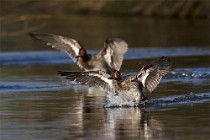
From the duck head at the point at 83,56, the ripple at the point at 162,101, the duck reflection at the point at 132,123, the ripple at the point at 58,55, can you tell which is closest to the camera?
the duck reflection at the point at 132,123

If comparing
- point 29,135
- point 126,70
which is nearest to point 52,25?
point 126,70

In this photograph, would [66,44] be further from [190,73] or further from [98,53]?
[190,73]

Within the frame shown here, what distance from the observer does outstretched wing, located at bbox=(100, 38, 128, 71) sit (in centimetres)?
2191

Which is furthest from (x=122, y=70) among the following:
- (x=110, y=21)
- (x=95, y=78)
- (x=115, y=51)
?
(x=110, y=21)

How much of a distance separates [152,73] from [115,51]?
4710mm

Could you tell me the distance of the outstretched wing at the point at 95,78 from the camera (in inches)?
682

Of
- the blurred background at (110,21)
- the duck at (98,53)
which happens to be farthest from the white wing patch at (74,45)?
the blurred background at (110,21)

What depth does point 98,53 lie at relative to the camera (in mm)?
22719

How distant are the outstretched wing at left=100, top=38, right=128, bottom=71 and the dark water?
119 cm

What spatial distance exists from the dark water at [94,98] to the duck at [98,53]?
748 millimetres

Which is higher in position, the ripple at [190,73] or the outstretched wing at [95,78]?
the ripple at [190,73]

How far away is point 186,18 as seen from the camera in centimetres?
4547

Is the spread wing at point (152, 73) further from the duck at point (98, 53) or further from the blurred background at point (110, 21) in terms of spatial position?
the blurred background at point (110, 21)

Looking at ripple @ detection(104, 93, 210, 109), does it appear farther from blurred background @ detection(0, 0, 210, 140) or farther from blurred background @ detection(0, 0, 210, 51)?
blurred background @ detection(0, 0, 210, 51)
